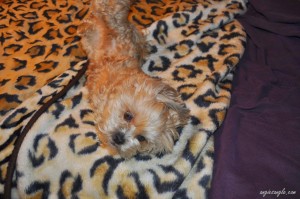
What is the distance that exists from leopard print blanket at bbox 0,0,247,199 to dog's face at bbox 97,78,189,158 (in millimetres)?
88

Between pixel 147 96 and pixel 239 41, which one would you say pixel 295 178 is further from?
pixel 239 41

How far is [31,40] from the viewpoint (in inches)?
115

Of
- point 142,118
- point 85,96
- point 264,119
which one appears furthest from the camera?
point 85,96

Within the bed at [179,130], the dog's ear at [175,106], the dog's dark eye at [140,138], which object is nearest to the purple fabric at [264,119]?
the bed at [179,130]

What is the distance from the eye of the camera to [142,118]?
1.97 metres

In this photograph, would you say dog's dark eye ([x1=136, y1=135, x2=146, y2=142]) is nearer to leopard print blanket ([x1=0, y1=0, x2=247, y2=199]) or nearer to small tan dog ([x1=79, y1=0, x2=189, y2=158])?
small tan dog ([x1=79, y1=0, x2=189, y2=158])

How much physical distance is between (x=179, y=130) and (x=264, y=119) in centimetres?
62

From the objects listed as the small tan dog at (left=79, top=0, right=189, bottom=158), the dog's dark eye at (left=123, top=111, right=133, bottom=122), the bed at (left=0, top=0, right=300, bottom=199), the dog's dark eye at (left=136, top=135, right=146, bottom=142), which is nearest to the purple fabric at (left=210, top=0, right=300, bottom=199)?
the bed at (left=0, top=0, right=300, bottom=199)

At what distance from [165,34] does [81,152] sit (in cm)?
147

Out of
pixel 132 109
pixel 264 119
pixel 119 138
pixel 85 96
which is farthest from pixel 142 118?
pixel 264 119

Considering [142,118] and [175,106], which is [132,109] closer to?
[142,118]

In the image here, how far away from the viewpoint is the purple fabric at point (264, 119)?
1.76m

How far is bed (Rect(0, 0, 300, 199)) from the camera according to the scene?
181 centimetres

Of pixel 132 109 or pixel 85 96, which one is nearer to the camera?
pixel 132 109
